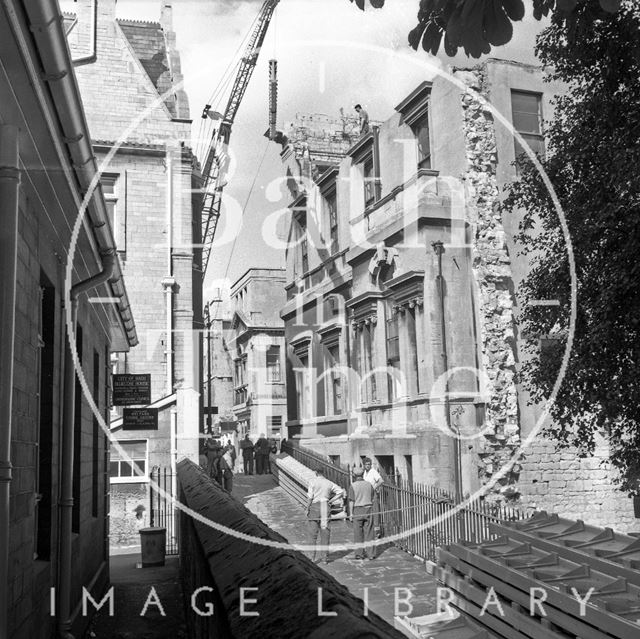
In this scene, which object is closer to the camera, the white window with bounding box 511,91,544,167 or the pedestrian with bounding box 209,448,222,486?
the pedestrian with bounding box 209,448,222,486

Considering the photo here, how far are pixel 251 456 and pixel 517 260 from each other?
19608mm

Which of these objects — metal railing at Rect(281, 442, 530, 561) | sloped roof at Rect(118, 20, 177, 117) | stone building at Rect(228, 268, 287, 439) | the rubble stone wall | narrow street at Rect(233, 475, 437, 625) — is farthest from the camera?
stone building at Rect(228, 268, 287, 439)

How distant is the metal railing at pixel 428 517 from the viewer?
13555 mm

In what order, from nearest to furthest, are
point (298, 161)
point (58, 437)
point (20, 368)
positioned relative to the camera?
1. point (20, 368)
2. point (58, 437)
3. point (298, 161)

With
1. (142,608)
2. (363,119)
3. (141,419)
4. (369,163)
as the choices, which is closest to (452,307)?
(369,163)

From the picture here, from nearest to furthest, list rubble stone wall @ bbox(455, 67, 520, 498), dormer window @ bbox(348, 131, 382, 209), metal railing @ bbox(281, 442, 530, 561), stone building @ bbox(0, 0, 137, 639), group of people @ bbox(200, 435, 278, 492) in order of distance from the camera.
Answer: stone building @ bbox(0, 0, 137, 639)
metal railing @ bbox(281, 442, 530, 561)
rubble stone wall @ bbox(455, 67, 520, 498)
group of people @ bbox(200, 435, 278, 492)
dormer window @ bbox(348, 131, 382, 209)

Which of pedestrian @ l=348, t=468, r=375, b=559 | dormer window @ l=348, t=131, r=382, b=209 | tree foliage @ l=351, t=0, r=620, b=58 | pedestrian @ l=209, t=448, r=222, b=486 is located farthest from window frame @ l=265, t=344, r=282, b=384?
tree foliage @ l=351, t=0, r=620, b=58

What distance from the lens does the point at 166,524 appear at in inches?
748

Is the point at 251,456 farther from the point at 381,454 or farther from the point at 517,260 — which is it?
the point at 517,260

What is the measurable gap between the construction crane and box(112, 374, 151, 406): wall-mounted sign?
656 inches

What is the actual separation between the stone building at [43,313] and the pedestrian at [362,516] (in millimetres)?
Result: 7237

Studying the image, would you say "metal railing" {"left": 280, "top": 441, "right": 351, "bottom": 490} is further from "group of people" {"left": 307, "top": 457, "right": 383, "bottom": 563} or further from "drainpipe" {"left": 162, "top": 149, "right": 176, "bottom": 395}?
"drainpipe" {"left": 162, "top": 149, "right": 176, "bottom": 395}

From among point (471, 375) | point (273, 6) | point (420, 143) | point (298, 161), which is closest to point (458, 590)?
point (471, 375)

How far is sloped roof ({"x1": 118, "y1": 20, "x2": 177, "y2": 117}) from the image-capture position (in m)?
26.1
